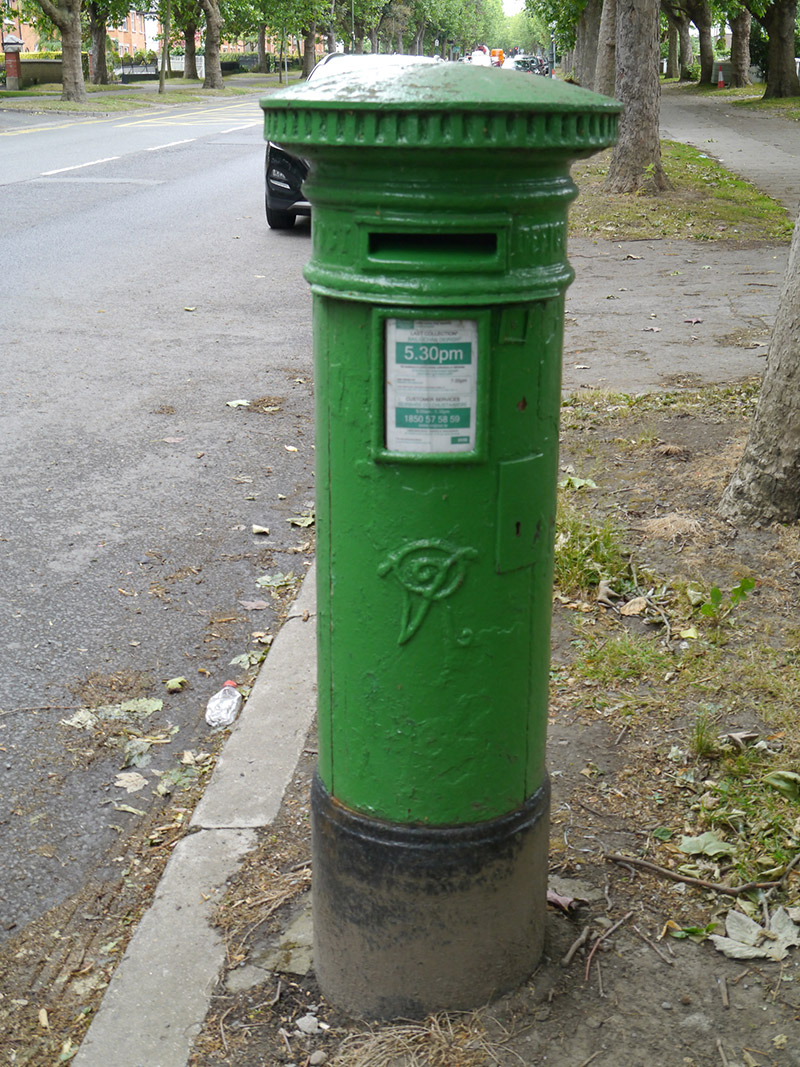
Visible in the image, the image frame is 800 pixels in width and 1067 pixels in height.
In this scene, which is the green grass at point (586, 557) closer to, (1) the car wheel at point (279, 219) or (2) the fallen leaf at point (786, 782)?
(2) the fallen leaf at point (786, 782)

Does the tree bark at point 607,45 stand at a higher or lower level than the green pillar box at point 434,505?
higher

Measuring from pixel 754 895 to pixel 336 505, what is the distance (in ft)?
4.50

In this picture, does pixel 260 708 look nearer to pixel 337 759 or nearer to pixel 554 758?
pixel 554 758

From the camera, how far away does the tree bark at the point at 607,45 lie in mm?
17234

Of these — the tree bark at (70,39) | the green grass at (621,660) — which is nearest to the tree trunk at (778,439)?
the green grass at (621,660)

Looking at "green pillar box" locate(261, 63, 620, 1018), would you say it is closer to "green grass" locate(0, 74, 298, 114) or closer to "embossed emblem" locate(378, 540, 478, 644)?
"embossed emblem" locate(378, 540, 478, 644)

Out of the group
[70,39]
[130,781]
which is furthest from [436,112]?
[70,39]

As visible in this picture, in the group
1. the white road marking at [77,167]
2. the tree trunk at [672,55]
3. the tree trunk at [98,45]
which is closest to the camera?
the white road marking at [77,167]

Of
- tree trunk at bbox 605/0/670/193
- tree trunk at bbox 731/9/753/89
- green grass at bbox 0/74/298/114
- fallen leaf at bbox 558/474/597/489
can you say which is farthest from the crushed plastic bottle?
tree trunk at bbox 731/9/753/89

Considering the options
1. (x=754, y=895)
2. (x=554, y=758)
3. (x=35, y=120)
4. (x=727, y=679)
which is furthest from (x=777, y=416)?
(x=35, y=120)

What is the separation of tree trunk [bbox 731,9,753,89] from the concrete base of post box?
145 feet

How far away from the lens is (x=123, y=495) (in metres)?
5.11

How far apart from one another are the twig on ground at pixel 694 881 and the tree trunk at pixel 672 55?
190 ft

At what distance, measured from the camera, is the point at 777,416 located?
13.4ft
